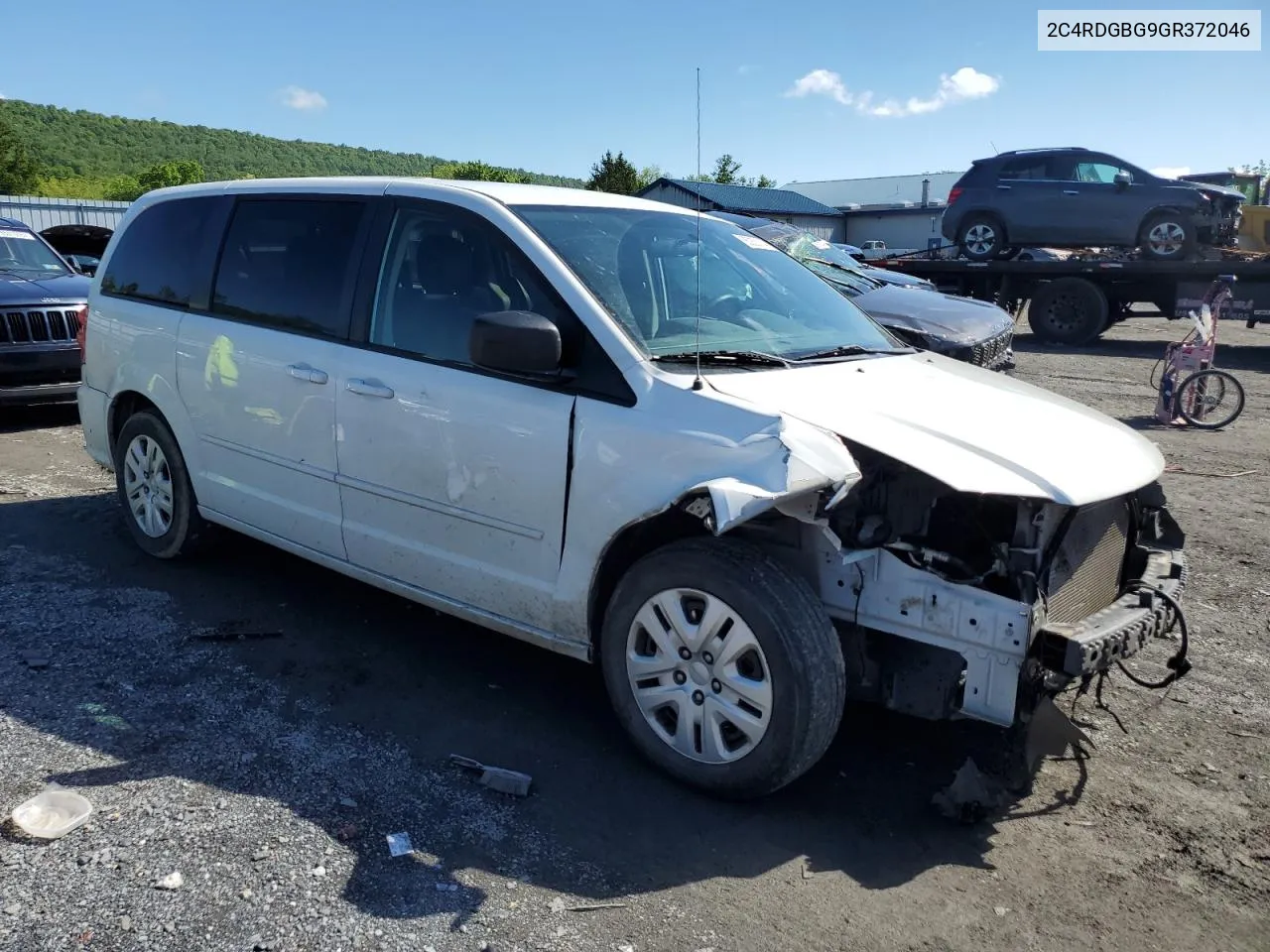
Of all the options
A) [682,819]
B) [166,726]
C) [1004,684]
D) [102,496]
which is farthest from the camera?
[102,496]

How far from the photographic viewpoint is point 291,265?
14.9ft

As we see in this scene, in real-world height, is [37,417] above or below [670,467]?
below

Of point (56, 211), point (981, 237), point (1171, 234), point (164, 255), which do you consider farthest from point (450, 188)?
point (56, 211)

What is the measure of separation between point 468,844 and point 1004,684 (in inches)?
65.0

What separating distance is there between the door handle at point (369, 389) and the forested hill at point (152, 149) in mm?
87489

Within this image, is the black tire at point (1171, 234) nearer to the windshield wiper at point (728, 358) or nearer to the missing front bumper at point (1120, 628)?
the missing front bumper at point (1120, 628)

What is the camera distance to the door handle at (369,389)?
394 centimetres

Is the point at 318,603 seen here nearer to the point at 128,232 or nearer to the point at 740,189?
the point at 128,232

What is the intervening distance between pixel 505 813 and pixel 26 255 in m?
9.35

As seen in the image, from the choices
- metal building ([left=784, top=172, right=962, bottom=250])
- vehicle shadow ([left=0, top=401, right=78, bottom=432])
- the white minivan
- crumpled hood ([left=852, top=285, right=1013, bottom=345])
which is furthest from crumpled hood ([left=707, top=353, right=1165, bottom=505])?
metal building ([left=784, top=172, right=962, bottom=250])

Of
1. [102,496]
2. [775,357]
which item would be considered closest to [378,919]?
[775,357]

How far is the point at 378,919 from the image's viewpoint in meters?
2.69

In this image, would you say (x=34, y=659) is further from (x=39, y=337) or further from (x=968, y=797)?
(x=39, y=337)

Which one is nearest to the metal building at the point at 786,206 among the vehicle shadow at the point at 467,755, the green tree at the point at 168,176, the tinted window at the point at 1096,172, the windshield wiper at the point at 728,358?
the tinted window at the point at 1096,172
